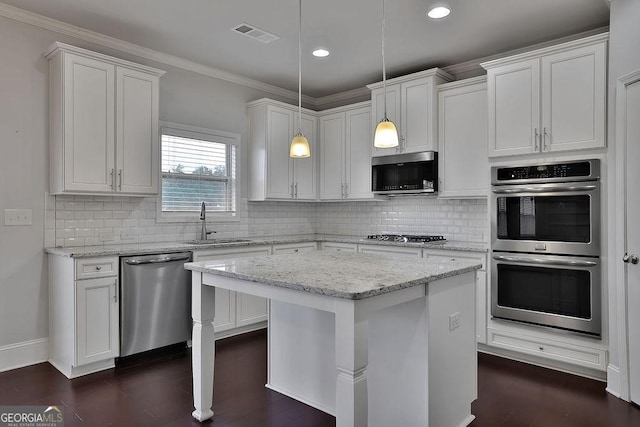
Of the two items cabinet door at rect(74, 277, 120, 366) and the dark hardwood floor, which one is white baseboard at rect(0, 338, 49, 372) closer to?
the dark hardwood floor

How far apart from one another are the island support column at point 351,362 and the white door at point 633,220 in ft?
6.87

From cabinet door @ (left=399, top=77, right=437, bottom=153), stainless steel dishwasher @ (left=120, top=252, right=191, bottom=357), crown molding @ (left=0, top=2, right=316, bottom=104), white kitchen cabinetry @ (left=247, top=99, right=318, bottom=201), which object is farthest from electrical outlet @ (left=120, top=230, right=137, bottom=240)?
cabinet door @ (left=399, top=77, right=437, bottom=153)

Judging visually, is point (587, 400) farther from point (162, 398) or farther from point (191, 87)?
point (191, 87)

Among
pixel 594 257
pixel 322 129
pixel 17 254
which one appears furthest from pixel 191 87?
pixel 594 257

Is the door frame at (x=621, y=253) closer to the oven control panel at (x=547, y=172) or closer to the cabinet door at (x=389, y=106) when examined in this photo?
the oven control panel at (x=547, y=172)

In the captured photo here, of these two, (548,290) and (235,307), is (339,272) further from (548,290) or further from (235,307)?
(235,307)

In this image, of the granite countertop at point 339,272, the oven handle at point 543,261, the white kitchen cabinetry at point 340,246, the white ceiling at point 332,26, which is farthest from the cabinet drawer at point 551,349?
the white ceiling at point 332,26

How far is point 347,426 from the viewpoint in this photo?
177 centimetres

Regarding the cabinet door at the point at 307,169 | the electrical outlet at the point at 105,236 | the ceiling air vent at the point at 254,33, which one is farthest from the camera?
the cabinet door at the point at 307,169

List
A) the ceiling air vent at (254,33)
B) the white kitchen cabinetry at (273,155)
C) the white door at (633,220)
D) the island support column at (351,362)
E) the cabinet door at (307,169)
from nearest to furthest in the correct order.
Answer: the island support column at (351,362) < the white door at (633,220) < the ceiling air vent at (254,33) < the white kitchen cabinetry at (273,155) < the cabinet door at (307,169)

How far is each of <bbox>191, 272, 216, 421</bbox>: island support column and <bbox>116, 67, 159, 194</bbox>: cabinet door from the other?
1628mm

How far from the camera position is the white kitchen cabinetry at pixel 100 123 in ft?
11.0

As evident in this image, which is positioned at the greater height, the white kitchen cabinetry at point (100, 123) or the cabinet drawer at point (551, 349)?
the white kitchen cabinetry at point (100, 123)

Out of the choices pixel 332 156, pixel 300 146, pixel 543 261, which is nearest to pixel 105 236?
pixel 300 146
